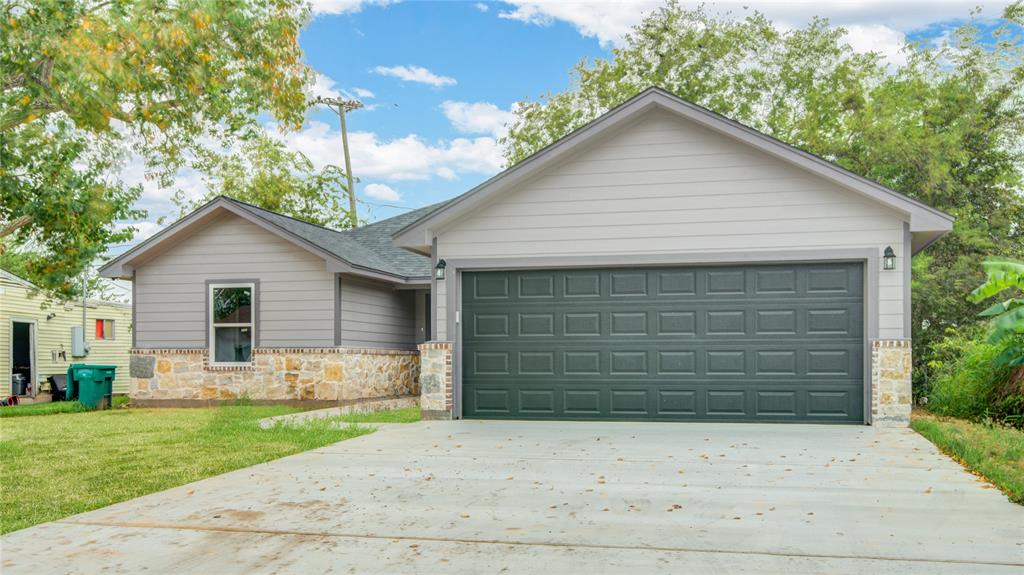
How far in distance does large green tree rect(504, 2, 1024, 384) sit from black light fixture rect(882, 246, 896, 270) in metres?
9.22

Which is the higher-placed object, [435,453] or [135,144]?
[135,144]

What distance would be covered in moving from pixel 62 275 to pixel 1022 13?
895 inches

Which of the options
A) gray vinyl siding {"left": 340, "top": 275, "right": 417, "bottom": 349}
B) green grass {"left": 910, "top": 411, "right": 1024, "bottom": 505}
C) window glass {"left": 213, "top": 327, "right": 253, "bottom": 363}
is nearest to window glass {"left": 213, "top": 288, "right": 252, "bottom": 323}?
window glass {"left": 213, "top": 327, "right": 253, "bottom": 363}

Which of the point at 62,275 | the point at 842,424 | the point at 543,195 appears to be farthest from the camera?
the point at 62,275

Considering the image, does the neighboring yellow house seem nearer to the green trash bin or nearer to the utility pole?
the green trash bin

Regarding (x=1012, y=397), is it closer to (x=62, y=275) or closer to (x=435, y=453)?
(x=435, y=453)

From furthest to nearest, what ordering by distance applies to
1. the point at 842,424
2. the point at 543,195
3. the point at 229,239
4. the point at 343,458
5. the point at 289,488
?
the point at 229,239 → the point at 543,195 → the point at 842,424 → the point at 343,458 → the point at 289,488

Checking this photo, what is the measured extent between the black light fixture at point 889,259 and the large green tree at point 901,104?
9220 millimetres

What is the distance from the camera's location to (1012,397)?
12453 millimetres

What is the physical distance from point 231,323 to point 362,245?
13.0ft

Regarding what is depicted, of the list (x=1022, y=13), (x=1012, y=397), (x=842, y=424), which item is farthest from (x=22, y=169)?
(x=1022, y=13)

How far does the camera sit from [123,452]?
32.8ft

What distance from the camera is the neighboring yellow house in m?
24.3

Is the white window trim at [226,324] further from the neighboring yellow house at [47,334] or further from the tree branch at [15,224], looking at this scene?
the neighboring yellow house at [47,334]
